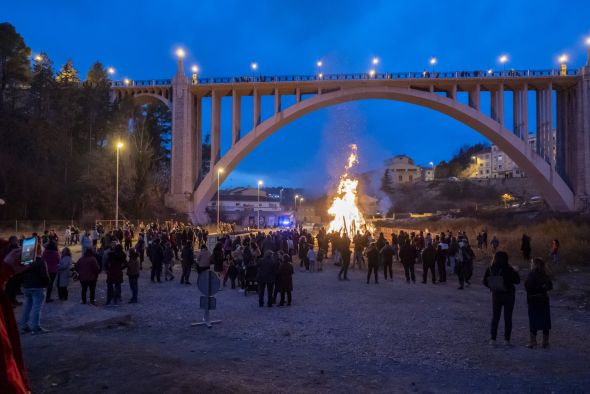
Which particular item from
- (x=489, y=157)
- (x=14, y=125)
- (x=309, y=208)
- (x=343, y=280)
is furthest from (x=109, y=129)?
(x=489, y=157)

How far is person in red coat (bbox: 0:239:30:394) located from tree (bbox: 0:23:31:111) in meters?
50.8

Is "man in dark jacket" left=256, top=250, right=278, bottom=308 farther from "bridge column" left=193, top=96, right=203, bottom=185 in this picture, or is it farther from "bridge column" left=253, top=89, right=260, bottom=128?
"bridge column" left=193, top=96, right=203, bottom=185

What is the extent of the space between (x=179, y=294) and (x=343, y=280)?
5.58 m

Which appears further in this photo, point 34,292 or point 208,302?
point 208,302

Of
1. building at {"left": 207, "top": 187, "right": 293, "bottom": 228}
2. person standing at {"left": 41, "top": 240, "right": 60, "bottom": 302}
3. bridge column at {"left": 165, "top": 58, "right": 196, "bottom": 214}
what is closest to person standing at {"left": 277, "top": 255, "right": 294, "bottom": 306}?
person standing at {"left": 41, "top": 240, "right": 60, "bottom": 302}

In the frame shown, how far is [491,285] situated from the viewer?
7.14 m

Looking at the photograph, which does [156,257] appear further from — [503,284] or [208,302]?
[503,284]

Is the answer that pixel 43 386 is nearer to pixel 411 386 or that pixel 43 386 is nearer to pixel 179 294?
pixel 411 386

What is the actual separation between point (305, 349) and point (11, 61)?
171 ft

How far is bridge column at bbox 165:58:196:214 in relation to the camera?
4781 centimetres

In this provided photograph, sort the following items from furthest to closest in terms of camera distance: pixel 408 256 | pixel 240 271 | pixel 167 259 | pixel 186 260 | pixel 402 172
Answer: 1. pixel 402 172
2. pixel 167 259
3. pixel 408 256
4. pixel 186 260
5. pixel 240 271

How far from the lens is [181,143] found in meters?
48.3

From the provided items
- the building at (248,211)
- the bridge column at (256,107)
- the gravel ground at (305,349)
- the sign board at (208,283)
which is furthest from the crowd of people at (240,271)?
the building at (248,211)

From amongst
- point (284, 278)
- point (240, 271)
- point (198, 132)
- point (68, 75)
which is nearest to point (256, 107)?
point (198, 132)
